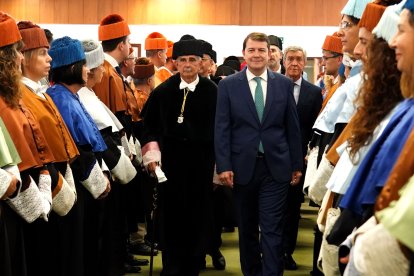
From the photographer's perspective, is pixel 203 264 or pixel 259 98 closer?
pixel 259 98

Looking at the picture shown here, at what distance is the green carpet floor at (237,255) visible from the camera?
299 inches

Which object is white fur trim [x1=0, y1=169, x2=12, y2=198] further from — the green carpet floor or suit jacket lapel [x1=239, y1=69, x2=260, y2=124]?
the green carpet floor

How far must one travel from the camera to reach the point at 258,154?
21.6 ft

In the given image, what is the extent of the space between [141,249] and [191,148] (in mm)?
1740

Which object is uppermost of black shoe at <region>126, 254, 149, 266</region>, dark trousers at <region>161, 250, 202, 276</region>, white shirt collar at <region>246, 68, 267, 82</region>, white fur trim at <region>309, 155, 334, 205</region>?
white shirt collar at <region>246, 68, 267, 82</region>

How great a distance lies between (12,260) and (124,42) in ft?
10.5

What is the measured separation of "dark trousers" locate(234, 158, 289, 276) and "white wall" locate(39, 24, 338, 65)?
9145 millimetres

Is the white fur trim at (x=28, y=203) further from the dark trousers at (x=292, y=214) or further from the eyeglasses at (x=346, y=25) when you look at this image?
the dark trousers at (x=292, y=214)

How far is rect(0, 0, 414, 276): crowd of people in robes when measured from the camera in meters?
3.64

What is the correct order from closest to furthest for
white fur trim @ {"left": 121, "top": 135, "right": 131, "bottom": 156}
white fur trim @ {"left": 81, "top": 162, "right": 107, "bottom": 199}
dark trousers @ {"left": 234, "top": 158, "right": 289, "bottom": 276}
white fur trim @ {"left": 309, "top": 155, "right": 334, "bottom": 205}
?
white fur trim @ {"left": 309, "top": 155, "right": 334, "bottom": 205} < white fur trim @ {"left": 81, "top": 162, "right": 107, "bottom": 199} < dark trousers @ {"left": 234, "top": 158, "right": 289, "bottom": 276} < white fur trim @ {"left": 121, "top": 135, "right": 131, "bottom": 156}

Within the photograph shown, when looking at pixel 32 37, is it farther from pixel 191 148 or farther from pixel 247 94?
pixel 191 148

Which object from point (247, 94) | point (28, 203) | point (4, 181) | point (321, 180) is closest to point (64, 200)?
point (28, 203)

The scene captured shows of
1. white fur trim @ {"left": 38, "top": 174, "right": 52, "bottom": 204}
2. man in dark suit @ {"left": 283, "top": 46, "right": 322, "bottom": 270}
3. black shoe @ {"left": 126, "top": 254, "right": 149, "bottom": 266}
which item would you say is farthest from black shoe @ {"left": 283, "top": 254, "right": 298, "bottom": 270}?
white fur trim @ {"left": 38, "top": 174, "right": 52, "bottom": 204}

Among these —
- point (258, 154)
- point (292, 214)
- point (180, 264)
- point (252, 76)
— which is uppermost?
point (252, 76)
